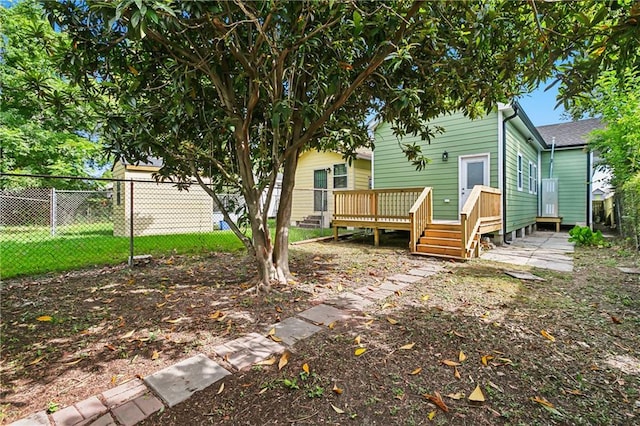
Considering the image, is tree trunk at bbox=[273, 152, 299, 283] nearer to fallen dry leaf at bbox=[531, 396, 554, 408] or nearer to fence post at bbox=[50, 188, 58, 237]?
fallen dry leaf at bbox=[531, 396, 554, 408]

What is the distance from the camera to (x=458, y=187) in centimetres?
866

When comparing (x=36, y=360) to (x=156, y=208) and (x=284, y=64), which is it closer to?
(x=284, y=64)

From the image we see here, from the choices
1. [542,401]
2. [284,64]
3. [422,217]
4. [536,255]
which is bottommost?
[542,401]

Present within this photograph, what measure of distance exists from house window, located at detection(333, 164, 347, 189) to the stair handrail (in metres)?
4.87

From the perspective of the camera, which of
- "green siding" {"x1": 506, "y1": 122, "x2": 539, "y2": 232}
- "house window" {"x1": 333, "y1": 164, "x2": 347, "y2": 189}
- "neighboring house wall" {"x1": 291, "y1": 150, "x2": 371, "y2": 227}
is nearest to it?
"green siding" {"x1": 506, "y1": 122, "x2": 539, "y2": 232}

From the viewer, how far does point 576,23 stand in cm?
310

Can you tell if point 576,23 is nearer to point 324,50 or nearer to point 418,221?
point 324,50

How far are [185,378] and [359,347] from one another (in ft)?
4.42

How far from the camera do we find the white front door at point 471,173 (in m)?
8.23

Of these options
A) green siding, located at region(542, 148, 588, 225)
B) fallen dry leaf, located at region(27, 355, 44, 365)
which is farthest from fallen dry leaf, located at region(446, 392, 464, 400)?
green siding, located at region(542, 148, 588, 225)

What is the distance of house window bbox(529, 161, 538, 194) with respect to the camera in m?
11.2

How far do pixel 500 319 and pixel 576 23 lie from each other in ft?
10.5

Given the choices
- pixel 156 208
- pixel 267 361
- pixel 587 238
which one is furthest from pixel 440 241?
pixel 156 208

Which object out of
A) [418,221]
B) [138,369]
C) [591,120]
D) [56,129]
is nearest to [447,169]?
[418,221]
